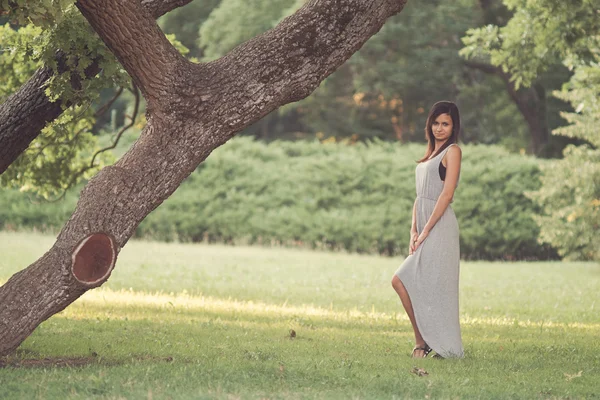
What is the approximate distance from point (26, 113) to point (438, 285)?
13.7 feet

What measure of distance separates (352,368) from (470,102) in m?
33.1

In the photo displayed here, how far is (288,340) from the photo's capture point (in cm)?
930

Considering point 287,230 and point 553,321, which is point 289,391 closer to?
point 553,321

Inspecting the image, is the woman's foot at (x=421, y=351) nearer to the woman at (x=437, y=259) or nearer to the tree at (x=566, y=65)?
the woman at (x=437, y=259)

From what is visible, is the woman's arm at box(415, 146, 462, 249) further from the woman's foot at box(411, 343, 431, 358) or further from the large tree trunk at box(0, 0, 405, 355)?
the large tree trunk at box(0, 0, 405, 355)

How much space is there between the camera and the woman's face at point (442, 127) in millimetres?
8227

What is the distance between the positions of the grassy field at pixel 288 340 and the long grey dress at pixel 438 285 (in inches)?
9.7

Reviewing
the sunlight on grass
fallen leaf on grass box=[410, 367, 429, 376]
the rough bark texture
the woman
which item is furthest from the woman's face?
the sunlight on grass

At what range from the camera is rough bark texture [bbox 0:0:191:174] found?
849 cm

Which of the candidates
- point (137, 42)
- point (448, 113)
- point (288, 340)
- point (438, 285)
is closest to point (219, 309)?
point (288, 340)

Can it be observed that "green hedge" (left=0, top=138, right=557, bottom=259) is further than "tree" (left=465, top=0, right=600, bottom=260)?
Yes

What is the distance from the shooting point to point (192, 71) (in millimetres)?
7305

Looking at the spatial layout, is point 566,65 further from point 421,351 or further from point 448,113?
point 421,351

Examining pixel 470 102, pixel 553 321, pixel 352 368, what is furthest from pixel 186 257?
pixel 470 102
